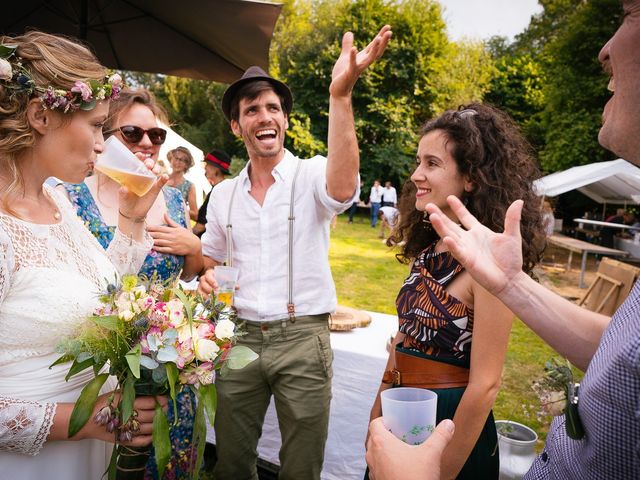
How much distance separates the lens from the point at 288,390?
8.13ft

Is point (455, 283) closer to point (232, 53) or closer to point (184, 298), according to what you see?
point (184, 298)

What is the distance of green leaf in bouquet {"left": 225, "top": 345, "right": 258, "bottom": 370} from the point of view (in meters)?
1.52

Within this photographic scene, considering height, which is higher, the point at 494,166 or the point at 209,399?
the point at 494,166

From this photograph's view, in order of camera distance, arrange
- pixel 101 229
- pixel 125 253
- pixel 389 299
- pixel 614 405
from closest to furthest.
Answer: pixel 614 405
pixel 125 253
pixel 101 229
pixel 389 299

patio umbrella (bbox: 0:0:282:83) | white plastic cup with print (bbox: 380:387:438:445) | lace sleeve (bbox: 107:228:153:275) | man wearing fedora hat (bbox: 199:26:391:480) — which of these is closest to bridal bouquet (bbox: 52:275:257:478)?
white plastic cup with print (bbox: 380:387:438:445)

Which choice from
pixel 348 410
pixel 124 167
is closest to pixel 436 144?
pixel 124 167

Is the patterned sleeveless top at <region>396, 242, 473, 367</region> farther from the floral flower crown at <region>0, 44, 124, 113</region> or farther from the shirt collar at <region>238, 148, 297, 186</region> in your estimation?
the floral flower crown at <region>0, 44, 124, 113</region>

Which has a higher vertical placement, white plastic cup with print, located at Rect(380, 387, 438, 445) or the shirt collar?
the shirt collar

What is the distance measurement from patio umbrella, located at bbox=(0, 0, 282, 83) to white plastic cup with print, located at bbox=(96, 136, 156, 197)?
1938 millimetres

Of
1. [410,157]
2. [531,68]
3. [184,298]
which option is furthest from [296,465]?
[531,68]

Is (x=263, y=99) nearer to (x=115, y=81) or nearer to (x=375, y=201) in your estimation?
(x=115, y=81)

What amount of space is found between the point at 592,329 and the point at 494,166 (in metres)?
0.85

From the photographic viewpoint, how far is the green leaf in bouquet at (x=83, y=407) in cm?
140

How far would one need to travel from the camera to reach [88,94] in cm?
157
